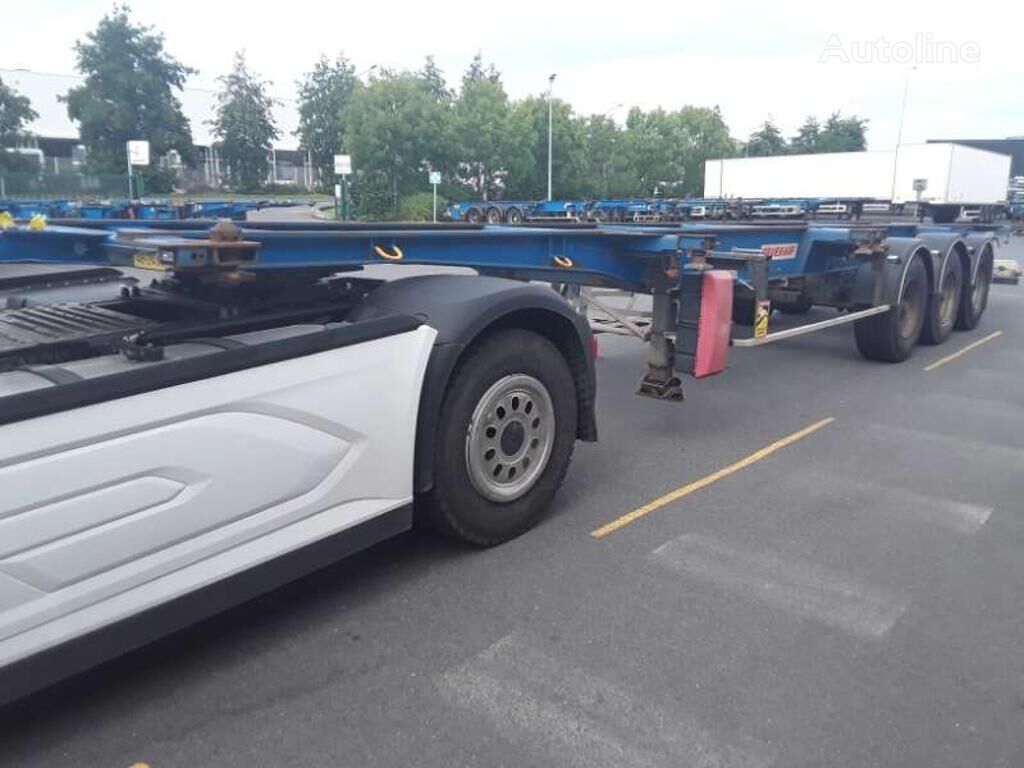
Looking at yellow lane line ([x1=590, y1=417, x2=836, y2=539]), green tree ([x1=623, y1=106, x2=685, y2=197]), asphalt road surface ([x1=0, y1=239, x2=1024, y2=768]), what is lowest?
asphalt road surface ([x1=0, y1=239, x2=1024, y2=768])

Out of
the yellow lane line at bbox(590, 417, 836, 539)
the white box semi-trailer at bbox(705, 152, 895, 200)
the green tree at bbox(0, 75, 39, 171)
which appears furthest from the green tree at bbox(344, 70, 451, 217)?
the yellow lane line at bbox(590, 417, 836, 539)

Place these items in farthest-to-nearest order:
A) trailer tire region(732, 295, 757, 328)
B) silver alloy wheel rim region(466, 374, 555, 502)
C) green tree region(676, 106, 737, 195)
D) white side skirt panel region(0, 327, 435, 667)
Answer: green tree region(676, 106, 737, 195)
trailer tire region(732, 295, 757, 328)
silver alloy wheel rim region(466, 374, 555, 502)
white side skirt panel region(0, 327, 435, 667)

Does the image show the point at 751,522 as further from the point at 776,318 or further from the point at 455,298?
the point at 776,318

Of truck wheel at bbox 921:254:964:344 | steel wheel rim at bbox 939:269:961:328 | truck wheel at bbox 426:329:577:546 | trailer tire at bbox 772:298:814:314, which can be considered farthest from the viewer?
steel wheel rim at bbox 939:269:961:328

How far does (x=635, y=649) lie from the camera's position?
11.2 ft

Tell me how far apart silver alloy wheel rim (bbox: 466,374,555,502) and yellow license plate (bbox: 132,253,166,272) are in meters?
1.56

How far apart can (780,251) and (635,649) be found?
5.54 meters

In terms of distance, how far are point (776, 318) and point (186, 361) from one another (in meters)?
10.2

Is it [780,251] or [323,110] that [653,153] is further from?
[780,251]

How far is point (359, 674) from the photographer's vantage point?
3238 millimetres

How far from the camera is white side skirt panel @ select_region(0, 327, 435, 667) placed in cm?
251

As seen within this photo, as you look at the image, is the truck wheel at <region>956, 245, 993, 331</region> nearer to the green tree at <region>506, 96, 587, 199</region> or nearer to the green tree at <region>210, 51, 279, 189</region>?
the green tree at <region>506, 96, 587, 199</region>

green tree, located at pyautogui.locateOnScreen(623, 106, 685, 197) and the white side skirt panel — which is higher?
green tree, located at pyautogui.locateOnScreen(623, 106, 685, 197)

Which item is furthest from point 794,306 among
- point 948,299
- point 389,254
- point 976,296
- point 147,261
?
point 147,261
